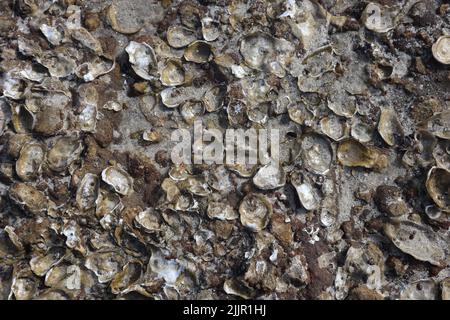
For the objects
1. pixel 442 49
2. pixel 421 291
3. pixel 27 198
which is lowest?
pixel 421 291

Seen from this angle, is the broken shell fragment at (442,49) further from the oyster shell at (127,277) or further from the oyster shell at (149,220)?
the oyster shell at (127,277)

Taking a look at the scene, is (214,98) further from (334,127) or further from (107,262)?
(107,262)

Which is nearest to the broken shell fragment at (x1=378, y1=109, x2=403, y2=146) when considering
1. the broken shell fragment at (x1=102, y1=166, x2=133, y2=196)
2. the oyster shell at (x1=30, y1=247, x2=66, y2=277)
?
the broken shell fragment at (x1=102, y1=166, x2=133, y2=196)

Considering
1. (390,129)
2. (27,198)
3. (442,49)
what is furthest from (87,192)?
(442,49)

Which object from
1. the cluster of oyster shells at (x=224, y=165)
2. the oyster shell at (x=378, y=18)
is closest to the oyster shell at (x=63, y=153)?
the cluster of oyster shells at (x=224, y=165)

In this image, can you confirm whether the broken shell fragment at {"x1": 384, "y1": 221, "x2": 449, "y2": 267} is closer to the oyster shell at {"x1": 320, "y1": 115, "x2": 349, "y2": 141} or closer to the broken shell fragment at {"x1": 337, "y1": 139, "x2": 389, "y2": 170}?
the broken shell fragment at {"x1": 337, "y1": 139, "x2": 389, "y2": 170}

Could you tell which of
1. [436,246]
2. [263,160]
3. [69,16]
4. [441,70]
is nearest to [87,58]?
[69,16]

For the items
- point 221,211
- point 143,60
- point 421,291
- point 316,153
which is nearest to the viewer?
point 421,291
